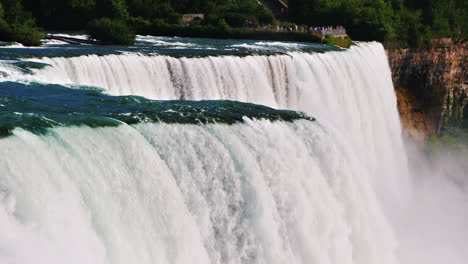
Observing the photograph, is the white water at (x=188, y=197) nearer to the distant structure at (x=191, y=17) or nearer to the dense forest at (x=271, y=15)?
the dense forest at (x=271, y=15)

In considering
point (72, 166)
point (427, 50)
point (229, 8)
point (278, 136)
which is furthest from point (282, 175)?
point (229, 8)

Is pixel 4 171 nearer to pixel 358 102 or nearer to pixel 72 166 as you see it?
pixel 72 166

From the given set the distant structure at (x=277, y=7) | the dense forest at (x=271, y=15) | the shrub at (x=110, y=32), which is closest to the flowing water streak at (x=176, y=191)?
the shrub at (x=110, y=32)

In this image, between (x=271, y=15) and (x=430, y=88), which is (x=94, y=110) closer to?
(x=430, y=88)

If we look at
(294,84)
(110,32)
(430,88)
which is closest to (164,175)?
(294,84)

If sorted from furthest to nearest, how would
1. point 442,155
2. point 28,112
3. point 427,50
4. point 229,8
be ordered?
point 229,8
point 427,50
point 442,155
point 28,112

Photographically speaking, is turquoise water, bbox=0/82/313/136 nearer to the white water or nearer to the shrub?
the white water

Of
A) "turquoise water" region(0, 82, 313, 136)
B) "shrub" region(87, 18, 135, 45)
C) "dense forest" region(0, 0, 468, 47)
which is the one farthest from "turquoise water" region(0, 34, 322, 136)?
"dense forest" region(0, 0, 468, 47)
